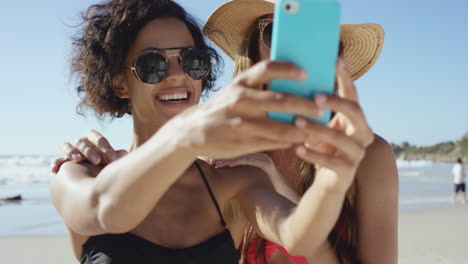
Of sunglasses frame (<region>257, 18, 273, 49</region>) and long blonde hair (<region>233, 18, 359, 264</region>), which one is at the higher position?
sunglasses frame (<region>257, 18, 273, 49</region>)

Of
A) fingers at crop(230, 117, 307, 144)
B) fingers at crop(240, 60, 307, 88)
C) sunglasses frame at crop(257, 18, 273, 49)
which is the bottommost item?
fingers at crop(230, 117, 307, 144)

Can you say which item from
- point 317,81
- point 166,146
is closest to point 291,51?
point 317,81

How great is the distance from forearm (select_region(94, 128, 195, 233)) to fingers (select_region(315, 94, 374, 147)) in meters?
0.37

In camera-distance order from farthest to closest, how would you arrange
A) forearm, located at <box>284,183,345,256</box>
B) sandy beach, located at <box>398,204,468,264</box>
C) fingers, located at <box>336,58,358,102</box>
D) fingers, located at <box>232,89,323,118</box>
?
sandy beach, located at <box>398,204,468,264</box> < forearm, located at <box>284,183,345,256</box> < fingers, located at <box>336,58,358,102</box> < fingers, located at <box>232,89,323,118</box>

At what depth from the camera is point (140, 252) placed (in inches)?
79.2

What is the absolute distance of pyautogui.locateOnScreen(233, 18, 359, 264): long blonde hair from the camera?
100 inches

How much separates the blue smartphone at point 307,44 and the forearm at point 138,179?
30cm

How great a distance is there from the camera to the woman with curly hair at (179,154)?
114 centimetres

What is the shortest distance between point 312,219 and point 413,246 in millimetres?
9125

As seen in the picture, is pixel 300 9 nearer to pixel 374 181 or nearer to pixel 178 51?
pixel 178 51

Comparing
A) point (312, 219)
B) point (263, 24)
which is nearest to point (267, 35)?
point (263, 24)

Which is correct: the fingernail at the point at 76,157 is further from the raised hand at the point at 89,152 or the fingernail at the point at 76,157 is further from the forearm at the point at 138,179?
the forearm at the point at 138,179

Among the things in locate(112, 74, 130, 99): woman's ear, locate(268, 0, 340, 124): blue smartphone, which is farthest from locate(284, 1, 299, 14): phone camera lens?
locate(112, 74, 130, 99): woman's ear

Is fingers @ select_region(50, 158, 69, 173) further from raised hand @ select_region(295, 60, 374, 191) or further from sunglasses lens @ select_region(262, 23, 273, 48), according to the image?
sunglasses lens @ select_region(262, 23, 273, 48)
